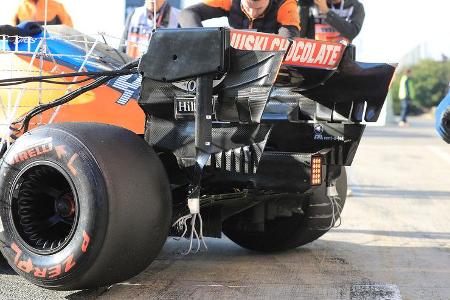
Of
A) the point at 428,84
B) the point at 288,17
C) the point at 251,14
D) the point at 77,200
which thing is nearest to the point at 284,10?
the point at 288,17

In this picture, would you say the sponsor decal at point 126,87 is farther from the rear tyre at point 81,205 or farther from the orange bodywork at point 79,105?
the rear tyre at point 81,205

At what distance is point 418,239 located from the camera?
20.7ft

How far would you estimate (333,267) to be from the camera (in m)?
5.26

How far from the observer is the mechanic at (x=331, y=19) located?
7.24 metres

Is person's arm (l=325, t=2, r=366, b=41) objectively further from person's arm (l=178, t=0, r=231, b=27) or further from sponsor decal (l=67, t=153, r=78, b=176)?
sponsor decal (l=67, t=153, r=78, b=176)

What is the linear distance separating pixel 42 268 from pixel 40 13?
372cm

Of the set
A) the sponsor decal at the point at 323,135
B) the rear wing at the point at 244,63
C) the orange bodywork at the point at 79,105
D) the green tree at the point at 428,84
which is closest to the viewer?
the rear wing at the point at 244,63

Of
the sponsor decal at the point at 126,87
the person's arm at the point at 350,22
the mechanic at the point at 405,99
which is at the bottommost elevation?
the mechanic at the point at 405,99

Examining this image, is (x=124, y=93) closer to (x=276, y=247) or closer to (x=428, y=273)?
(x=276, y=247)

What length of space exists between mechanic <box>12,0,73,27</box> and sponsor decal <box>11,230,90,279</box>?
11.0ft

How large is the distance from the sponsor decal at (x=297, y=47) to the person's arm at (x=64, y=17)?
357 centimetres

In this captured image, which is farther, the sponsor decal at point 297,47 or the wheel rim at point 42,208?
the wheel rim at point 42,208

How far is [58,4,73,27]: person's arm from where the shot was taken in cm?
724

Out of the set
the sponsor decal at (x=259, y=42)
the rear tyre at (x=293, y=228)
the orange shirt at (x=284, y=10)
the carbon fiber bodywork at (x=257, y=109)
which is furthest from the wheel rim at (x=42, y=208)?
the orange shirt at (x=284, y=10)
